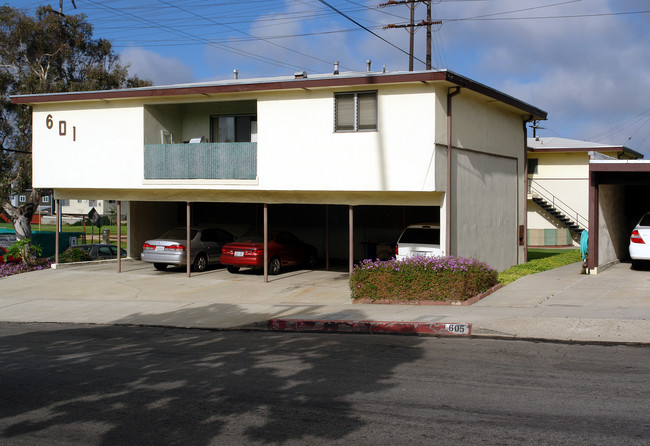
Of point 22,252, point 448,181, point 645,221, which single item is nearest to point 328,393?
point 448,181

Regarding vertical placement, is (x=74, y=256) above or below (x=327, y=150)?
below

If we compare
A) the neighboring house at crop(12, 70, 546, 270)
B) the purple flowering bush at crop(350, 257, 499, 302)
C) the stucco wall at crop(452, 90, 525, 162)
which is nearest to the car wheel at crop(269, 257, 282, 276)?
the neighboring house at crop(12, 70, 546, 270)

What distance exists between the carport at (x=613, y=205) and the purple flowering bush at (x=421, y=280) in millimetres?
4142

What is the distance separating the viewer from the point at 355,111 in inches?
706

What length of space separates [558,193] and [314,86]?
2206 centimetres

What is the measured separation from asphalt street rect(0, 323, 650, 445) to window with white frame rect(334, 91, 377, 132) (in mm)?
7942

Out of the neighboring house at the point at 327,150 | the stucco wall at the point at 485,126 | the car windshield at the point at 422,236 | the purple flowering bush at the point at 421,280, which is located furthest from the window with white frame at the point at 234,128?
the purple flowering bush at the point at 421,280

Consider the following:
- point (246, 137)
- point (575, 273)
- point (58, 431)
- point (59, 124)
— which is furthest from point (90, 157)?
point (58, 431)

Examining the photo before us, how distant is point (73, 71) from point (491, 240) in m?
24.9

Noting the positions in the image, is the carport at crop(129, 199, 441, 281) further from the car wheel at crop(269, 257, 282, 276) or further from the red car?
the car wheel at crop(269, 257, 282, 276)

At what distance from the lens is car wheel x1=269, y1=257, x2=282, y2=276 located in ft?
69.8

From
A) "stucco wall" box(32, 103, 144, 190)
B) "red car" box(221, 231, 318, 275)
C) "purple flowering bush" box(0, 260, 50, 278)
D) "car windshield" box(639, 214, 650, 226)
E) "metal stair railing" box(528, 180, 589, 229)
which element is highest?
"stucco wall" box(32, 103, 144, 190)

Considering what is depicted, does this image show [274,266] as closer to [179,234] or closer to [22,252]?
[179,234]

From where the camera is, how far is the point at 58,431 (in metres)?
6.62
